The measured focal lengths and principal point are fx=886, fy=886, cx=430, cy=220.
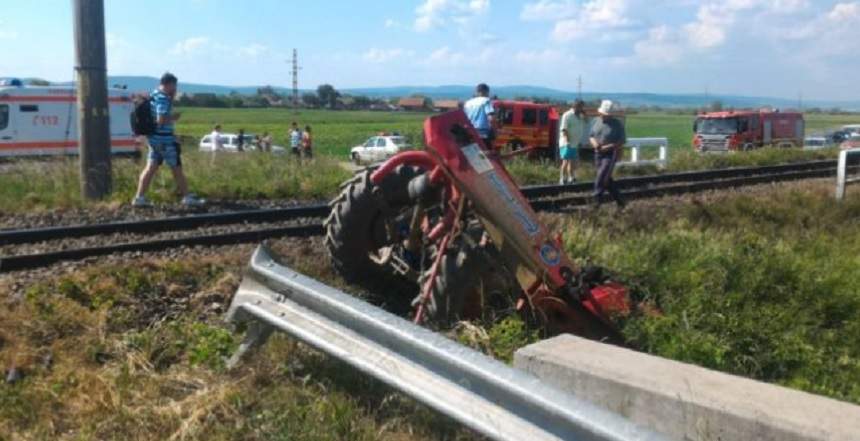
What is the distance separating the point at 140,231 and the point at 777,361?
254 inches

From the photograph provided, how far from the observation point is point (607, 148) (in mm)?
12523

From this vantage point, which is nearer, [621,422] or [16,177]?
[621,422]

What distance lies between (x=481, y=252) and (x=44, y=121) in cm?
2703

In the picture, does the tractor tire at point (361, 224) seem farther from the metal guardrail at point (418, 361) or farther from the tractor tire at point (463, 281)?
the metal guardrail at point (418, 361)

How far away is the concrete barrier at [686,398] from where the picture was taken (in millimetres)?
3312

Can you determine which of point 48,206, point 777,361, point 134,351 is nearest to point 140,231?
point 48,206

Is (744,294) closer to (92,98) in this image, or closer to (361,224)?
(361,224)

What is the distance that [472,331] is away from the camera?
16.4 ft

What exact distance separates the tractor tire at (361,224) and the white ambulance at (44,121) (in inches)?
910

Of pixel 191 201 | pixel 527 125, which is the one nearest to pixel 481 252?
pixel 191 201

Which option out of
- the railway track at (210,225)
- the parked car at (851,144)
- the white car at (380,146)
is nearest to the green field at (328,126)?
the white car at (380,146)

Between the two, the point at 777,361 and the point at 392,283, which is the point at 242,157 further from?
the point at 777,361

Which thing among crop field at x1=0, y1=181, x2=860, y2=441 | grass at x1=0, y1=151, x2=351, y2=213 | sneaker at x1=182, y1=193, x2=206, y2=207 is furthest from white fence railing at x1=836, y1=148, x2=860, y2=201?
sneaker at x1=182, y1=193, x2=206, y2=207

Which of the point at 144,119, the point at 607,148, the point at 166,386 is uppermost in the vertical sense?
the point at 144,119
